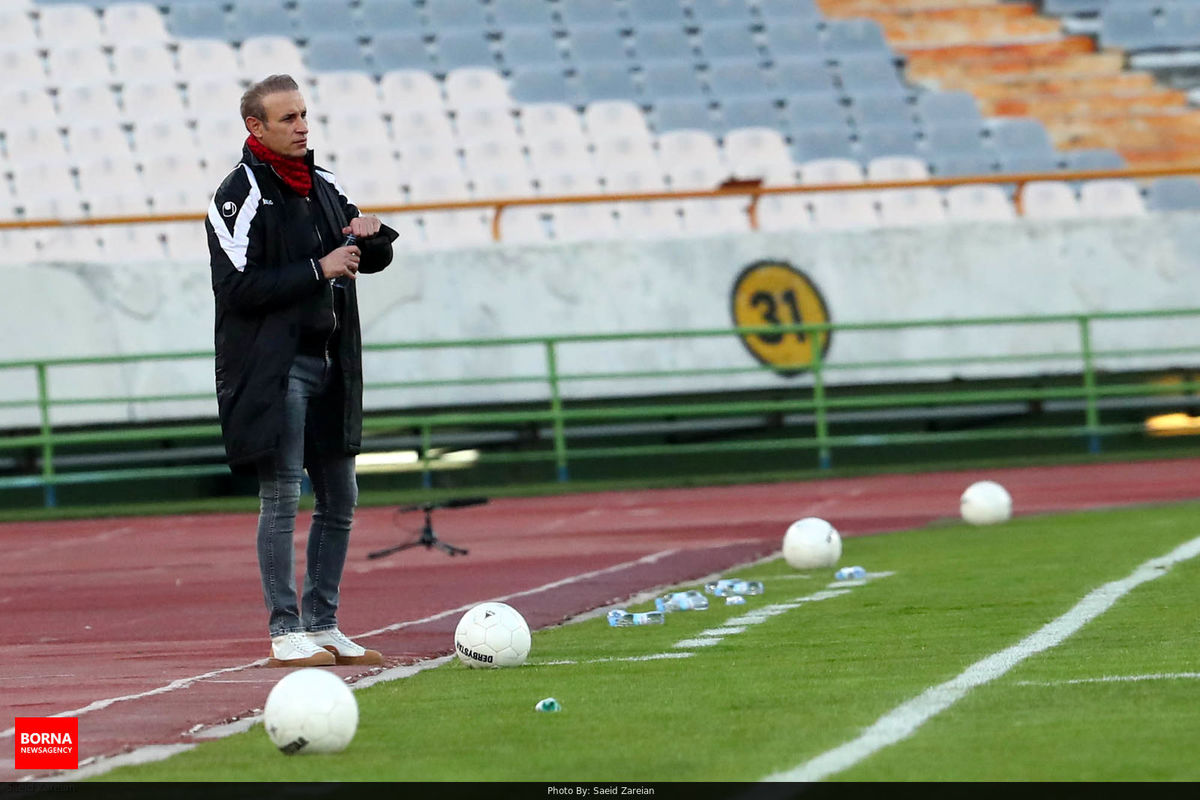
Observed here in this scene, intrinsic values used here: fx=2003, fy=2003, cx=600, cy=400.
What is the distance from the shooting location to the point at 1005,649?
6941 mm

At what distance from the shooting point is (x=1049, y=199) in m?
22.2

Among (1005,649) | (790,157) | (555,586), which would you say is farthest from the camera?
(790,157)

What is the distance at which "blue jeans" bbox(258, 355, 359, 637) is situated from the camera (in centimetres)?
724

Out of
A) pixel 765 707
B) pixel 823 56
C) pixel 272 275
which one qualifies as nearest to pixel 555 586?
pixel 272 275

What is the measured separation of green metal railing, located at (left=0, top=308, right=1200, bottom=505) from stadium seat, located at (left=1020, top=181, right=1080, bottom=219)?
5.29ft

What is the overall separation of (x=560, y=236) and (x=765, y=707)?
15300 mm

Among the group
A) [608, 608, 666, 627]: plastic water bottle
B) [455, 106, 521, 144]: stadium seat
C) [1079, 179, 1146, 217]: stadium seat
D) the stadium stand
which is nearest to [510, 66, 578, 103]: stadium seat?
the stadium stand

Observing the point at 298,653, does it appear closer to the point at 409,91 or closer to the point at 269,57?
the point at 409,91

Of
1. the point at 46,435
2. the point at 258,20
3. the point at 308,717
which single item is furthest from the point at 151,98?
the point at 308,717

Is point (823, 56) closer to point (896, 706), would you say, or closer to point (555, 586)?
point (555, 586)

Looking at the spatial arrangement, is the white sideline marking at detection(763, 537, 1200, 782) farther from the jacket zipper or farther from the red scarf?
the red scarf

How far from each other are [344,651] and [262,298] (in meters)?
1.34

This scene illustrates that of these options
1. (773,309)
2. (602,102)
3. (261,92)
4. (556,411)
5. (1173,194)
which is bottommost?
(556,411)

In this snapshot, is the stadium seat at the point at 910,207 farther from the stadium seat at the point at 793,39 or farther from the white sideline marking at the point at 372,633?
the white sideline marking at the point at 372,633
